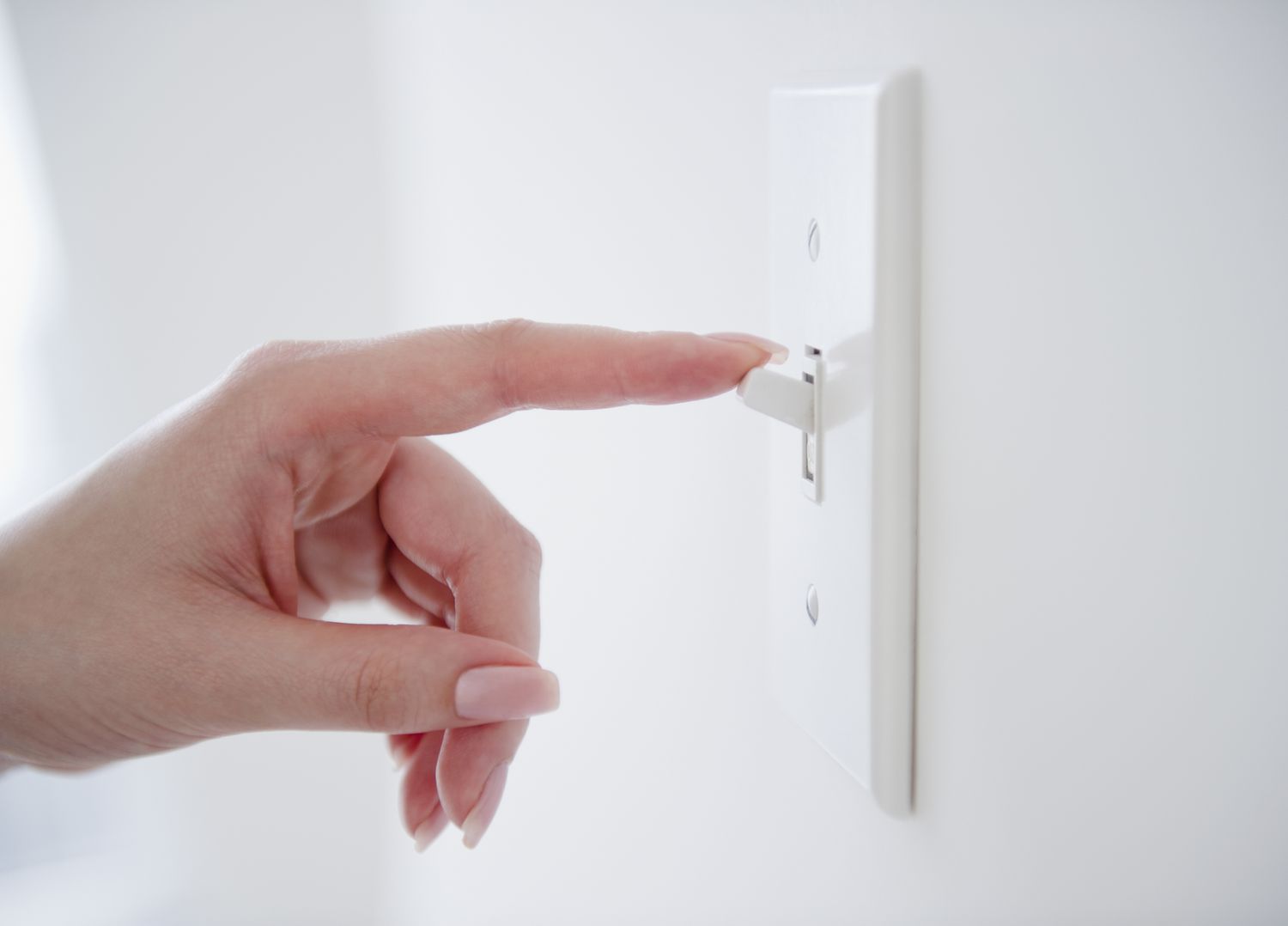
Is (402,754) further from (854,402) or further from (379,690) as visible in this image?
(854,402)

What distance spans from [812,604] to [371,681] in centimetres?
17

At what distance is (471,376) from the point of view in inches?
14.6

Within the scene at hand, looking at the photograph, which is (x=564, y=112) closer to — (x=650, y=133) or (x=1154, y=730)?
(x=650, y=133)

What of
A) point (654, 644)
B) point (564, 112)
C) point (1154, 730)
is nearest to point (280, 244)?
point (564, 112)

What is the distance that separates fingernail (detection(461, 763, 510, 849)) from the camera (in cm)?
42

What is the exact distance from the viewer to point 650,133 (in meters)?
0.49

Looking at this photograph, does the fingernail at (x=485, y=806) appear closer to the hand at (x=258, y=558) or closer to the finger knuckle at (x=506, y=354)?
the hand at (x=258, y=558)

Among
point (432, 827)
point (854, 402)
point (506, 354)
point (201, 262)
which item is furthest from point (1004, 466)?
point (201, 262)

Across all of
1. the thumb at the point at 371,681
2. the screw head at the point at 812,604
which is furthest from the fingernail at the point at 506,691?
the screw head at the point at 812,604

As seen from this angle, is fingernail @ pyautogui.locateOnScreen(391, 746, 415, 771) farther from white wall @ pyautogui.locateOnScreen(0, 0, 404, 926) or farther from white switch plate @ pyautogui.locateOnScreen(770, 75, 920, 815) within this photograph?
white wall @ pyautogui.locateOnScreen(0, 0, 404, 926)

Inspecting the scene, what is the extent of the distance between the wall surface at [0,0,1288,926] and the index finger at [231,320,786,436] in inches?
3.4

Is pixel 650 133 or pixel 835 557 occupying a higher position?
pixel 650 133

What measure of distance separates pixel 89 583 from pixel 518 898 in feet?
1.54

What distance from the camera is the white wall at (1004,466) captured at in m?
0.21
